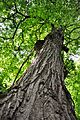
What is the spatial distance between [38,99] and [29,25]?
8.48 meters

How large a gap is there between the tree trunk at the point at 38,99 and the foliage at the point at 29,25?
3588 millimetres

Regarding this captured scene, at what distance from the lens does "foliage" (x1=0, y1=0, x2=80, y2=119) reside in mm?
7574

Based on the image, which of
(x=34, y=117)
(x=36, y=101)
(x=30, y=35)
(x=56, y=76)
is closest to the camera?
(x=34, y=117)

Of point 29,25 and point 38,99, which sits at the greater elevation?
point 29,25

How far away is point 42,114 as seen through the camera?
2.47m

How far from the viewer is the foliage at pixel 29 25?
24.8ft

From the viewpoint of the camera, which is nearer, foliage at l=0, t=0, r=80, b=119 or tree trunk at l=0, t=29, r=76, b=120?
tree trunk at l=0, t=29, r=76, b=120

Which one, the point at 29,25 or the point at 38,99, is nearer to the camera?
the point at 38,99

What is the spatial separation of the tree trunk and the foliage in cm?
359

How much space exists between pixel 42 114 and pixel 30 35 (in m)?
9.69

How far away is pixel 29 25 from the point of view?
1101cm

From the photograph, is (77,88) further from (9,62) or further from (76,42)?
(9,62)

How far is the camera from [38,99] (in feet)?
9.62

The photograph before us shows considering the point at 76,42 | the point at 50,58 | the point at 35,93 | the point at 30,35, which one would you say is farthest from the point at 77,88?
the point at 35,93
